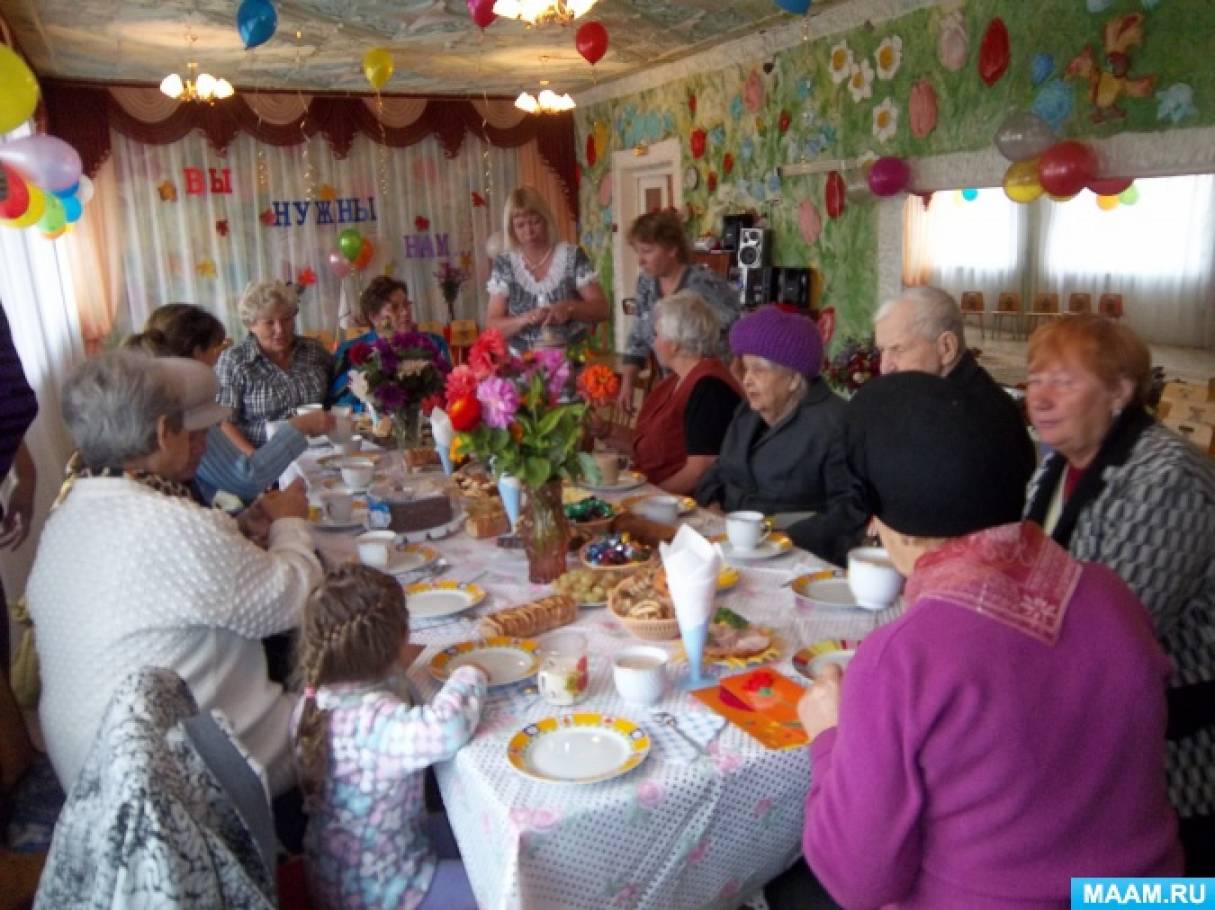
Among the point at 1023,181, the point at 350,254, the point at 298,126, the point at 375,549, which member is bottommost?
the point at 375,549

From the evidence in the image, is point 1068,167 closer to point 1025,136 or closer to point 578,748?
point 1025,136

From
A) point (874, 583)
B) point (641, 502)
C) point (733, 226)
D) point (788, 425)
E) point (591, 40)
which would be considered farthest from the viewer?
point (733, 226)

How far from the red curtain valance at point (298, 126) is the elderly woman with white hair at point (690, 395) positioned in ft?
18.0

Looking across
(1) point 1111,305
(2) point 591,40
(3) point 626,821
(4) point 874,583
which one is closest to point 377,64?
(2) point 591,40

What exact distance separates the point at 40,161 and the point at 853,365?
3715mm

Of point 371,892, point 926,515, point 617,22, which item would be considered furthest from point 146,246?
point 926,515

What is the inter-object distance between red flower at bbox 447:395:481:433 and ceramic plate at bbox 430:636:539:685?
44cm

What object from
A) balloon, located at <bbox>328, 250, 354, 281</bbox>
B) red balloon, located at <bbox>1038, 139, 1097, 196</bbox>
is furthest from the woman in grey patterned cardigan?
balloon, located at <bbox>328, 250, 354, 281</bbox>

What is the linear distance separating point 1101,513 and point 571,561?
1.10 metres

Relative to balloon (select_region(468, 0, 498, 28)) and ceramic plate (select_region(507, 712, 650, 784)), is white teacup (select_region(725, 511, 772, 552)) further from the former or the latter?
balloon (select_region(468, 0, 498, 28))

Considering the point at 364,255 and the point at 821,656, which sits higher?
the point at 364,255

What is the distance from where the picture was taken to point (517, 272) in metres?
4.36

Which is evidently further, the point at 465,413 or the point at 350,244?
the point at 350,244

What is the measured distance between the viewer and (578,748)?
4.39 feet
